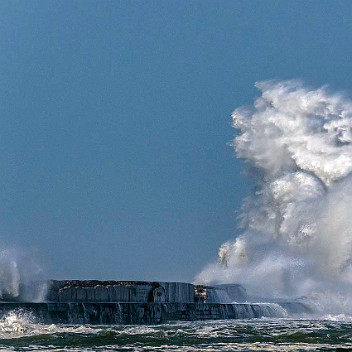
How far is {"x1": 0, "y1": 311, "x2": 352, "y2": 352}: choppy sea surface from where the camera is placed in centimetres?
1808

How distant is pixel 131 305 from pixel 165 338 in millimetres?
7193

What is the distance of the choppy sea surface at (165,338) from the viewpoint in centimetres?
1808

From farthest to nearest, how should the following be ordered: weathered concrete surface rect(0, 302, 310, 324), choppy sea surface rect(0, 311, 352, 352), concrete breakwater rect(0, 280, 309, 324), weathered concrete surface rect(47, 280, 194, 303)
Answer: weathered concrete surface rect(47, 280, 194, 303), concrete breakwater rect(0, 280, 309, 324), weathered concrete surface rect(0, 302, 310, 324), choppy sea surface rect(0, 311, 352, 352)

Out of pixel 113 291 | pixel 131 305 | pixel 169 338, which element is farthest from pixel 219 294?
pixel 169 338

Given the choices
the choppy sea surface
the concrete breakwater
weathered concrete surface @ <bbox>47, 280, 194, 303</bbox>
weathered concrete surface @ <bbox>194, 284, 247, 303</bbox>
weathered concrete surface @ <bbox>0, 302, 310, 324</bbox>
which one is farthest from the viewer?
weathered concrete surface @ <bbox>194, 284, 247, 303</bbox>

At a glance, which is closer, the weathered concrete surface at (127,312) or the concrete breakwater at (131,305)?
the weathered concrete surface at (127,312)

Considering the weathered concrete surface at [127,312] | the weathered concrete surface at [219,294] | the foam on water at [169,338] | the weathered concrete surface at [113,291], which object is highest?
the weathered concrete surface at [219,294]

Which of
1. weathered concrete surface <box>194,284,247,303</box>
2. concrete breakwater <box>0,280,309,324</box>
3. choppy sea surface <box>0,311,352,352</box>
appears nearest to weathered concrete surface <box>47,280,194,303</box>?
concrete breakwater <box>0,280,309,324</box>

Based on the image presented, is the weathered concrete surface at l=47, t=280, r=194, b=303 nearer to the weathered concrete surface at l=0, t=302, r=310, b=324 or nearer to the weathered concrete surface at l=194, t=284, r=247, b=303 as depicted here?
the weathered concrete surface at l=194, t=284, r=247, b=303

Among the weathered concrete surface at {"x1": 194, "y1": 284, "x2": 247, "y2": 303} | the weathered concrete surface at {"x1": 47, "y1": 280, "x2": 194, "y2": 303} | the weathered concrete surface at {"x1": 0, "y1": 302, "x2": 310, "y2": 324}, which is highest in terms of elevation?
the weathered concrete surface at {"x1": 194, "y1": 284, "x2": 247, "y2": 303}

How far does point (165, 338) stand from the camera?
67.9 feet

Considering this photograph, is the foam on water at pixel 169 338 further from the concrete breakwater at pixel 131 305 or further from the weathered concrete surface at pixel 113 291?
the weathered concrete surface at pixel 113 291

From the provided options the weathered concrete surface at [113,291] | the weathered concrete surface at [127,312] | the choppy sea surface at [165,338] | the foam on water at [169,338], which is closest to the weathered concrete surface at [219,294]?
the weathered concrete surface at [113,291]

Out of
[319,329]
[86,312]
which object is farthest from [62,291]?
[319,329]
